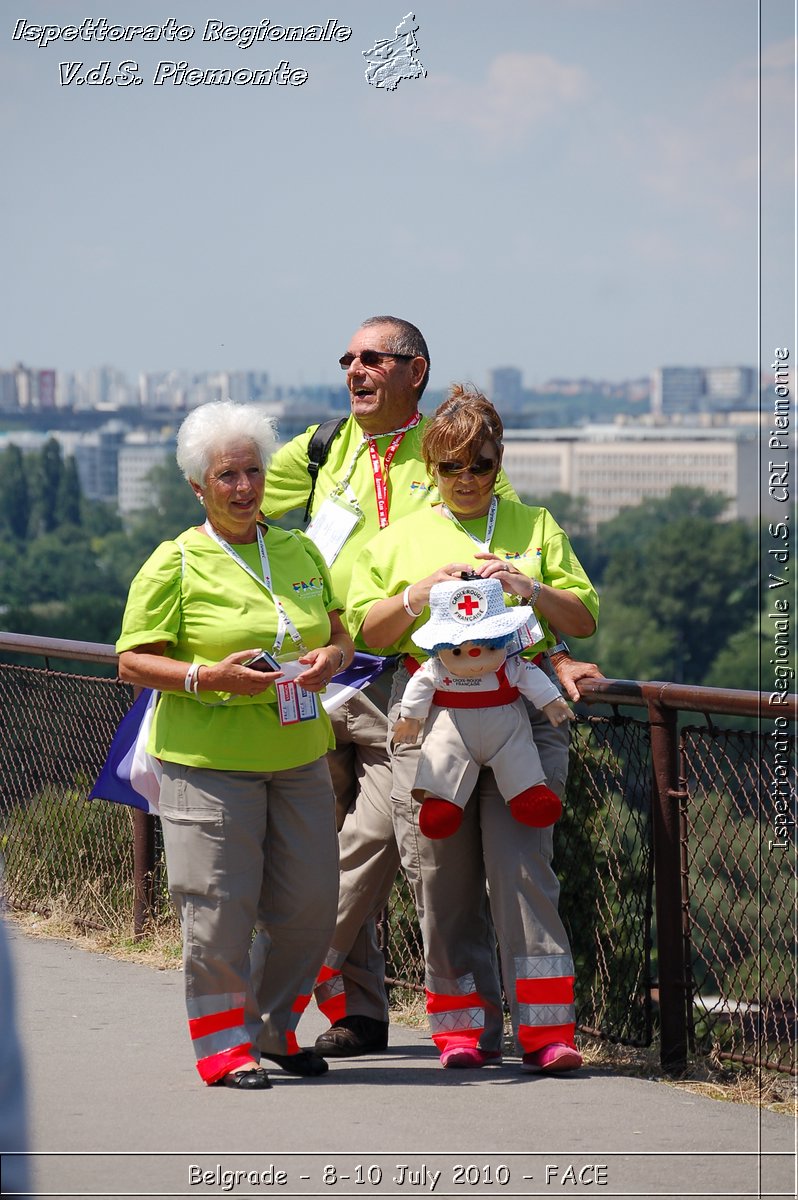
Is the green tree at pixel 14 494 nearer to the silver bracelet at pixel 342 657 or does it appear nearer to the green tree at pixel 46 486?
the green tree at pixel 46 486

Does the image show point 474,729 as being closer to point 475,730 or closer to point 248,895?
point 475,730

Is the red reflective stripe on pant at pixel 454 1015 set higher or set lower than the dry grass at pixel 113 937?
higher

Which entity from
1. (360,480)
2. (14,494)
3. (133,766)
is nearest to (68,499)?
(14,494)

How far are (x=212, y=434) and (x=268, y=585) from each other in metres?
0.43

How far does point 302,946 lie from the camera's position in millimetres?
4598

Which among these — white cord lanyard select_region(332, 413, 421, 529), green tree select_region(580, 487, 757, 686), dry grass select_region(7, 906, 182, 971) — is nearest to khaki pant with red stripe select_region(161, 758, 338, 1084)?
white cord lanyard select_region(332, 413, 421, 529)

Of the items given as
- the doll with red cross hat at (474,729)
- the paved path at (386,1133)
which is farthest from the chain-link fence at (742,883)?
the doll with red cross hat at (474,729)

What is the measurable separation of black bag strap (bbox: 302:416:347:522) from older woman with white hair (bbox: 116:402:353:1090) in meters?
0.68

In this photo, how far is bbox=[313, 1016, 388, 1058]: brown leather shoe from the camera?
4.96 metres

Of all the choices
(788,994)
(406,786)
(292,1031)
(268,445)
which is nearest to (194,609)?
(268,445)

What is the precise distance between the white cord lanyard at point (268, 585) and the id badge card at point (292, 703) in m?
0.10

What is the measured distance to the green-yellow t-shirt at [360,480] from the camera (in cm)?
504

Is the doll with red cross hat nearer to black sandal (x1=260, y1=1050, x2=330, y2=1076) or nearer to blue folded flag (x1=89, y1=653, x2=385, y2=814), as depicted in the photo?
blue folded flag (x1=89, y1=653, x2=385, y2=814)

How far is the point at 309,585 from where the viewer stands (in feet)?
15.2
